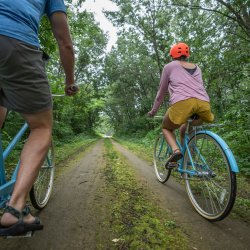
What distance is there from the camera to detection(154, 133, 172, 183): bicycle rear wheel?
4352mm

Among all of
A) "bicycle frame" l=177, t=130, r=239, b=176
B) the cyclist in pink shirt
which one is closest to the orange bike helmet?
the cyclist in pink shirt

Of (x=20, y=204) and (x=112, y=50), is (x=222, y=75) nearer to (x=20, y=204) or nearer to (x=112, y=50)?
(x=20, y=204)

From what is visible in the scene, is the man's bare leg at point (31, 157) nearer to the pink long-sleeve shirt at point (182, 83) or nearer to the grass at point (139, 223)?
the grass at point (139, 223)

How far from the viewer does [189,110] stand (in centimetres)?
312

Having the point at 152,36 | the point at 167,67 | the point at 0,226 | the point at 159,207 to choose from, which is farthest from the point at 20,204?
the point at 152,36

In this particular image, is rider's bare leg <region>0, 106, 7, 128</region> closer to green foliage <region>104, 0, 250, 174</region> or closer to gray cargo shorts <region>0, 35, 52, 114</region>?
gray cargo shorts <region>0, 35, 52, 114</region>

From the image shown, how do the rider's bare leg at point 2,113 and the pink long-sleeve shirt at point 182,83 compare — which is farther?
the pink long-sleeve shirt at point 182,83

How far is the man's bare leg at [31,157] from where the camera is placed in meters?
1.54

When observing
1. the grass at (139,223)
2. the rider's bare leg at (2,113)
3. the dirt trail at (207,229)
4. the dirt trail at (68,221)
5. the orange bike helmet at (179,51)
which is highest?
the orange bike helmet at (179,51)

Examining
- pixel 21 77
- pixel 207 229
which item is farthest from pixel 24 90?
pixel 207 229

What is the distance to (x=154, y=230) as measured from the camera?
227 centimetres

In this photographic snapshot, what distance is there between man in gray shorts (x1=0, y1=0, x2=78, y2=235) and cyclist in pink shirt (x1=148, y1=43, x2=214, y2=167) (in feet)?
6.17

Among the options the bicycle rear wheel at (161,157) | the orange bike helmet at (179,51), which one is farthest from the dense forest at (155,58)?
the orange bike helmet at (179,51)

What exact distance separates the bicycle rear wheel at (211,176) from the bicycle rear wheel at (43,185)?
1.77 meters
